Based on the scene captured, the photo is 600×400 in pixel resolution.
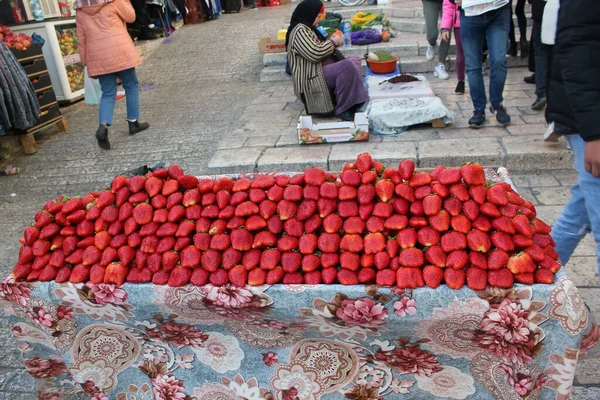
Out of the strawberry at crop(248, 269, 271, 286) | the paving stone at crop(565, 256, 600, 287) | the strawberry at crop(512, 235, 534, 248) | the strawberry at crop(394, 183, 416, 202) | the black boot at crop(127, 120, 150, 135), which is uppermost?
the strawberry at crop(394, 183, 416, 202)

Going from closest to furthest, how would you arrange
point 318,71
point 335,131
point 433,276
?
point 433,276
point 335,131
point 318,71

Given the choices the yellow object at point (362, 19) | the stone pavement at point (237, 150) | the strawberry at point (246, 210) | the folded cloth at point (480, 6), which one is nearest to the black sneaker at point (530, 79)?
the stone pavement at point (237, 150)

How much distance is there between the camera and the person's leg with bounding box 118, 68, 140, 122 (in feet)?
19.0

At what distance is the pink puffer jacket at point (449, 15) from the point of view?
5672mm

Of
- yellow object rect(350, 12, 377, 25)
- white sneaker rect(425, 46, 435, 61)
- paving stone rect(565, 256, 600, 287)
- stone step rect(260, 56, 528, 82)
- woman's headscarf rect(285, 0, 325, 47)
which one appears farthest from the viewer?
yellow object rect(350, 12, 377, 25)

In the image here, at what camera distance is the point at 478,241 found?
173 cm

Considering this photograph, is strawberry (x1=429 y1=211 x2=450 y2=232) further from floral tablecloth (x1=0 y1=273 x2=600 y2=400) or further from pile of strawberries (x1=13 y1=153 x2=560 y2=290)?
floral tablecloth (x1=0 y1=273 x2=600 y2=400)

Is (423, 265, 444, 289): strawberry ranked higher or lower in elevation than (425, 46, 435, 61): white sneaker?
higher

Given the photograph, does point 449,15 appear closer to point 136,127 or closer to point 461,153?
point 461,153

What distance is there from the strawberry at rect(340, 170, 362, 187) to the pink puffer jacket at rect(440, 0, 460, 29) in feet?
14.9

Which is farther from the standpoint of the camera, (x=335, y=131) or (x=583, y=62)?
(x=335, y=131)

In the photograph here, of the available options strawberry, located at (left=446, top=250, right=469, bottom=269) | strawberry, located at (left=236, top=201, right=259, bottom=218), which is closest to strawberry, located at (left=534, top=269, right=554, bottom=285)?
strawberry, located at (left=446, top=250, right=469, bottom=269)

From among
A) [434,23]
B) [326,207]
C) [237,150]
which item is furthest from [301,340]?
[434,23]

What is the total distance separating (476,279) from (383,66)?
5.44m
